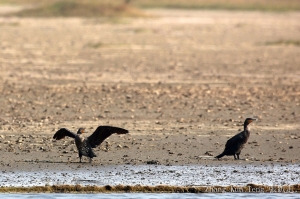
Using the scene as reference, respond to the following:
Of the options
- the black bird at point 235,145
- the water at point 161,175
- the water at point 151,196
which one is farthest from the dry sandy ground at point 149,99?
the water at point 151,196

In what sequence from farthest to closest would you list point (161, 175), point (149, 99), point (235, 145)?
point (149, 99) → point (235, 145) → point (161, 175)

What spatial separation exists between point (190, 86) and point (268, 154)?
23.1ft

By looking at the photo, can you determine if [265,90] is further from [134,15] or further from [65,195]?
[134,15]

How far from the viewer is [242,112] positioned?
14.1m

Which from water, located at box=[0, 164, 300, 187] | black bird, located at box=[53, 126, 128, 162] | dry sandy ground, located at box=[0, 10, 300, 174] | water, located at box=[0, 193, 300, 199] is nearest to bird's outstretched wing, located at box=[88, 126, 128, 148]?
black bird, located at box=[53, 126, 128, 162]

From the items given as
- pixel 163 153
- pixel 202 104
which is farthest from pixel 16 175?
pixel 202 104

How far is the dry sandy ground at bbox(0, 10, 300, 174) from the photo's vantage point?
10.9 metres

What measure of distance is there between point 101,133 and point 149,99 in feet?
17.6

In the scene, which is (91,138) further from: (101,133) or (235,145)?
(235,145)

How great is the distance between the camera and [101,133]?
10.2 metres

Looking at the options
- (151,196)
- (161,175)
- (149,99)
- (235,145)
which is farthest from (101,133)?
(149,99)

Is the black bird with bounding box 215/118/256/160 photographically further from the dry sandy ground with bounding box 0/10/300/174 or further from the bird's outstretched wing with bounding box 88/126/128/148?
the bird's outstretched wing with bounding box 88/126/128/148

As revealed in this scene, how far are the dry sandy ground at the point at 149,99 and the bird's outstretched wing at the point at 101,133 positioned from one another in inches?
10.7

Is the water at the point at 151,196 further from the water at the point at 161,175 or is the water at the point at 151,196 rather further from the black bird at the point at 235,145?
the black bird at the point at 235,145
